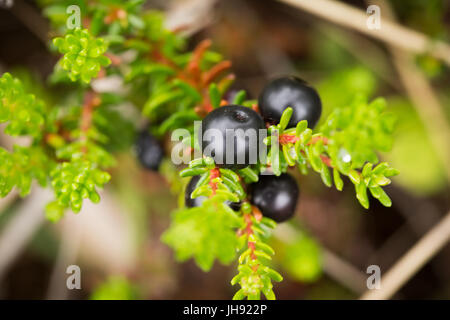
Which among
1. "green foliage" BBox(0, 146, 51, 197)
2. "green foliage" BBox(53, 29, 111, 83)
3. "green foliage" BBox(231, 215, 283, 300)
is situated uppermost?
"green foliage" BBox(53, 29, 111, 83)

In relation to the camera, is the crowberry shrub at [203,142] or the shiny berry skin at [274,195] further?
the shiny berry skin at [274,195]

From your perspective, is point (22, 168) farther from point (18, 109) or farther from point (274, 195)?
point (274, 195)

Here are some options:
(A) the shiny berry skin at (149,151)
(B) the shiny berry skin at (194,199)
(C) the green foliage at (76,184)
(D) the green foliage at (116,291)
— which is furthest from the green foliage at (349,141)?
(D) the green foliage at (116,291)

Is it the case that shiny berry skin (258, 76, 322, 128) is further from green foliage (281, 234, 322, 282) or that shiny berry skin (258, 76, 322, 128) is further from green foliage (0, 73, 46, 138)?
green foliage (281, 234, 322, 282)

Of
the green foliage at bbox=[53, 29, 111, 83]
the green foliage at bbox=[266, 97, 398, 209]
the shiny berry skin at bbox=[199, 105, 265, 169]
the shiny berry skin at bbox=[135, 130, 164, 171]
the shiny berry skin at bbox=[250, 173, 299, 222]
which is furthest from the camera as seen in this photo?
the shiny berry skin at bbox=[135, 130, 164, 171]

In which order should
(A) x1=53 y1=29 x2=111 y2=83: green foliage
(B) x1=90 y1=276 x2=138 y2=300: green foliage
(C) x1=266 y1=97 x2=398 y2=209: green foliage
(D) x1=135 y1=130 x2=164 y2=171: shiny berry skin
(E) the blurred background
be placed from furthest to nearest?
(E) the blurred background → (B) x1=90 y1=276 x2=138 y2=300: green foliage → (D) x1=135 y1=130 x2=164 y2=171: shiny berry skin → (A) x1=53 y1=29 x2=111 y2=83: green foliage → (C) x1=266 y1=97 x2=398 y2=209: green foliage

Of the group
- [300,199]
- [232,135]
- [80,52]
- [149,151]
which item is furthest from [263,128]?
[300,199]

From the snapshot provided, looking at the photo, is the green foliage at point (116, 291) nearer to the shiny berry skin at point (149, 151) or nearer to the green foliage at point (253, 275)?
the shiny berry skin at point (149, 151)

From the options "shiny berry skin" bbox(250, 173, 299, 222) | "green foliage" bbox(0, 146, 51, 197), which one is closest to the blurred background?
"green foliage" bbox(0, 146, 51, 197)
